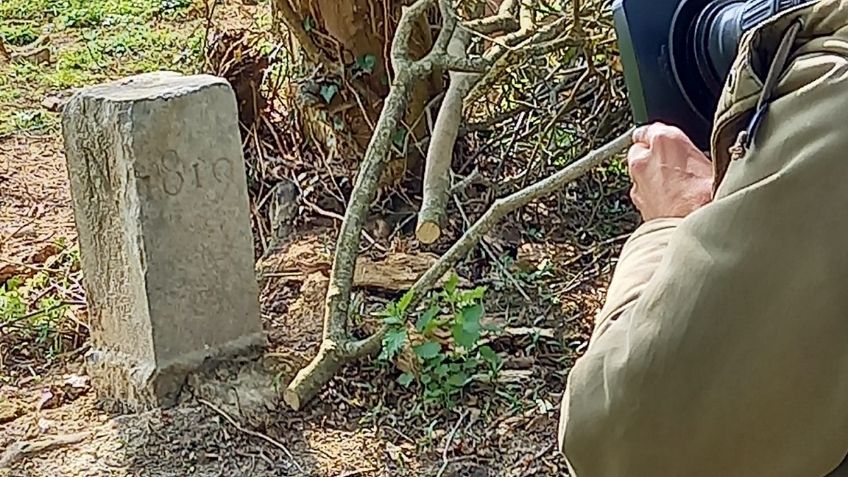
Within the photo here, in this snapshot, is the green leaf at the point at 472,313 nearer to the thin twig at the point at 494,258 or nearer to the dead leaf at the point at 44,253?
the thin twig at the point at 494,258

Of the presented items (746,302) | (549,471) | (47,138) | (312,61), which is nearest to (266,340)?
(549,471)

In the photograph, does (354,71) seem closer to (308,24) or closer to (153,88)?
(308,24)

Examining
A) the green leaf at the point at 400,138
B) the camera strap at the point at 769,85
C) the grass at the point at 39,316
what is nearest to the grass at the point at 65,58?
the grass at the point at 39,316

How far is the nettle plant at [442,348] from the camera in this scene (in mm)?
2766

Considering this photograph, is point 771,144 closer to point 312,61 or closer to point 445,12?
point 445,12

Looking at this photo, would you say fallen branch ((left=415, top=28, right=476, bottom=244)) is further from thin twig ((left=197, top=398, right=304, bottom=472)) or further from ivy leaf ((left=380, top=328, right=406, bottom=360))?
thin twig ((left=197, top=398, right=304, bottom=472))

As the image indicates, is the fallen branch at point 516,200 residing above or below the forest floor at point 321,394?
above

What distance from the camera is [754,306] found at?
0.99m

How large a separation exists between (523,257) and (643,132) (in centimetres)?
223

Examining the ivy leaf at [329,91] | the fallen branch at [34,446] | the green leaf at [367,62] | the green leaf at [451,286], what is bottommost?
the fallen branch at [34,446]

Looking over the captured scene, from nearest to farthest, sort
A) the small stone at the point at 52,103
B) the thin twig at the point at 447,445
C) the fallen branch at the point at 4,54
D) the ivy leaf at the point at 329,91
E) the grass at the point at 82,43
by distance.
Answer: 1. the thin twig at the point at 447,445
2. the ivy leaf at the point at 329,91
3. the small stone at the point at 52,103
4. the grass at the point at 82,43
5. the fallen branch at the point at 4,54

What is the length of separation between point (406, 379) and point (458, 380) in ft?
0.39

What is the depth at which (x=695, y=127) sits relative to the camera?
3.99ft

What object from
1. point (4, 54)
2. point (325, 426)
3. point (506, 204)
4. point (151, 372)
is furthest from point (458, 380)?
point (4, 54)
